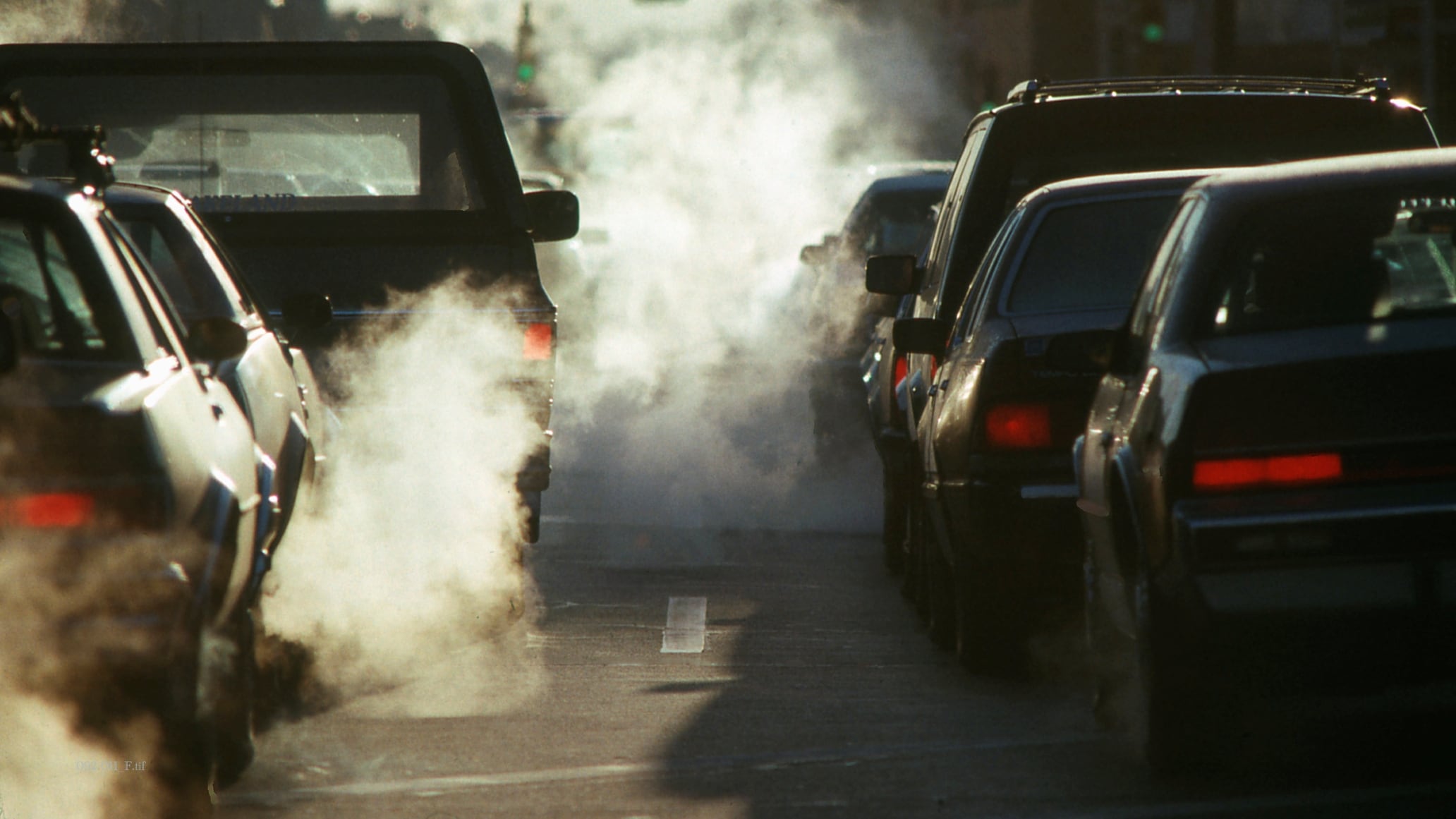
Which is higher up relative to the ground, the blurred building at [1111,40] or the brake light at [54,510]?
the brake light at [54,510]

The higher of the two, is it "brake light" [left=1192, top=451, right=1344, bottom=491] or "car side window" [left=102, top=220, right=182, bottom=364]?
"car side window" [left=102, top=220, right=182, bottom=364]

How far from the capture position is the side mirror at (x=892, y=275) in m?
11.0

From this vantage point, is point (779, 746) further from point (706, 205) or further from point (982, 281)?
point (706, 205)

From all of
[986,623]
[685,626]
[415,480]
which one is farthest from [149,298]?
[685,626]

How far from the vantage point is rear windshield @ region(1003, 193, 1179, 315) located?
8.57 m

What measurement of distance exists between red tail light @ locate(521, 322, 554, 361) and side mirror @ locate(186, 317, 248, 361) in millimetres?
3085

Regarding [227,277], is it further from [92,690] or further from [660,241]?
[660,241]

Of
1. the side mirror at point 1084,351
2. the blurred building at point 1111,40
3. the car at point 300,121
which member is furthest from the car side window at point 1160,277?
the blurred building at point 1111,40

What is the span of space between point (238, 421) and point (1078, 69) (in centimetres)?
5811

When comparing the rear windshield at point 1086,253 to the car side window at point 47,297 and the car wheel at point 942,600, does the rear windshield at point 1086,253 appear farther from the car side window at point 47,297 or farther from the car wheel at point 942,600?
the car side window at point 47,297

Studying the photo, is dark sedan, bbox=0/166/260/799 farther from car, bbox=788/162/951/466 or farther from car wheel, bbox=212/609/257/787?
car, bbox=788/162/951/466

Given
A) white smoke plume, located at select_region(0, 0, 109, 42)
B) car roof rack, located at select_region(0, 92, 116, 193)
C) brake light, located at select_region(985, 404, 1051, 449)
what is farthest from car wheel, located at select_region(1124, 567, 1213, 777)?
white smoke plume, located at select_region(0, 0, 109, 42)

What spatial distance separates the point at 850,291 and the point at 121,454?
1161 cm

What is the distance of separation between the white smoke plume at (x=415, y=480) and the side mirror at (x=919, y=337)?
1.45 metres
